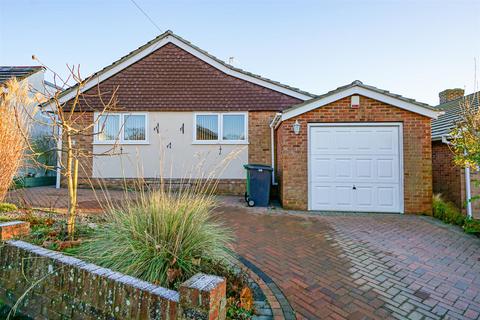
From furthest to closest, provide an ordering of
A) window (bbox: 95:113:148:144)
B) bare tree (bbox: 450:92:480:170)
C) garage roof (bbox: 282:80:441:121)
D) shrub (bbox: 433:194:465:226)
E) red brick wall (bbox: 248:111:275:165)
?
window (bbox: 95:113:148:144) → red brick wall (bbox: 248:111:275:165) → garage roof (bbox: 282:80:441:121) → shrub (bbox: 433:194:465:226) → bare tree (bbox: 450:92:480:170)

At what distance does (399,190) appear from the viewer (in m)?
6.20

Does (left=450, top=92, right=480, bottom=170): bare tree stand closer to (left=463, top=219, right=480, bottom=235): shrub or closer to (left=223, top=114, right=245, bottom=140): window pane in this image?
(left=463, top=219, right=480, bottom=235): shrub

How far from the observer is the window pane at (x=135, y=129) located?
940cm

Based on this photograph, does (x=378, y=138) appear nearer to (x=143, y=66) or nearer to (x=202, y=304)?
(x=202, y=304)

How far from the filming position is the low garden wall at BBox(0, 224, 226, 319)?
155 centimetres

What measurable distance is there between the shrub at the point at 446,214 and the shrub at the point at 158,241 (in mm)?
5574

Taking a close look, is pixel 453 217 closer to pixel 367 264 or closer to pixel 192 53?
pixel 367 264

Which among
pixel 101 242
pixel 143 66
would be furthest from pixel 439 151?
pixel 143 66

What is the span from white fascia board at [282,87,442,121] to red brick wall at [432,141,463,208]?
1.85 m

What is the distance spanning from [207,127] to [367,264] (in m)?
7.30

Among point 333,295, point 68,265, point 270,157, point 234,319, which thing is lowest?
point 333,295

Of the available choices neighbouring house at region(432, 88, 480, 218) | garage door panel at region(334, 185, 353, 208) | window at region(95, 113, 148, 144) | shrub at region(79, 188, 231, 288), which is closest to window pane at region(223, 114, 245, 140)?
window at region(95, 113, 148, 144)

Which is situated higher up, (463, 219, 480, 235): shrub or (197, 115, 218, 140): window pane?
(197, 115, 218, 140): window pane

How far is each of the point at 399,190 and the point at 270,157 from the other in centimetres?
430
